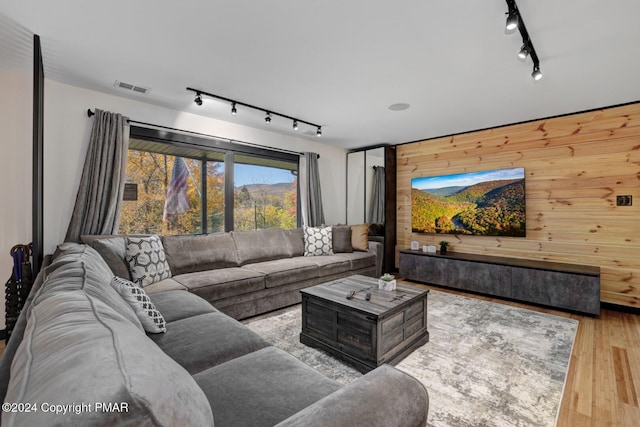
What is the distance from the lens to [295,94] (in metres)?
3.26

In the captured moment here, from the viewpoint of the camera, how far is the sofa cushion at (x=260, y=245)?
385 cm

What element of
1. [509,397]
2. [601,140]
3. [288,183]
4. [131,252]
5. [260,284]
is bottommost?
[509,397]

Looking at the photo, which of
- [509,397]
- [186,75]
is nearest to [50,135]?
[186,75]

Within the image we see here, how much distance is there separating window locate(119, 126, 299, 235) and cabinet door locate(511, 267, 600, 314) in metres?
3.51

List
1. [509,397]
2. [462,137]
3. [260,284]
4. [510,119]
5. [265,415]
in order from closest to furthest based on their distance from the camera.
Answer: [265,415] → [509,397] → [260,284] → [510,119] → [462,137]

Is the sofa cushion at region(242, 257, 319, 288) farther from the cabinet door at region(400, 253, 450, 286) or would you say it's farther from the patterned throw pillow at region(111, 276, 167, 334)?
the cabinet door at region(400, 253, 450, 286)

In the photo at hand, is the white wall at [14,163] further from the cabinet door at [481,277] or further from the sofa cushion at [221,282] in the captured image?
the cabinet door at [481,277]

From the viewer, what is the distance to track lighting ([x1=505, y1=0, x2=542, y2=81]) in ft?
5.69

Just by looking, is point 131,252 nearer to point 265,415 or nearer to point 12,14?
point 12,14

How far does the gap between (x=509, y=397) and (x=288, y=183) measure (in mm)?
4137

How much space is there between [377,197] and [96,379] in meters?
5.29

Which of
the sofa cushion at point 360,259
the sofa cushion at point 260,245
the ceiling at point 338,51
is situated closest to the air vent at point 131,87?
the ceiling at point 338,51

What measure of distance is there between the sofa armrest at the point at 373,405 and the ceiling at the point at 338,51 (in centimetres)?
205

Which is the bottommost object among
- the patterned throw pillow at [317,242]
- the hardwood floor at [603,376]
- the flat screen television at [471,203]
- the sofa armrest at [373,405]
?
the hardwood floor at [603,376]
